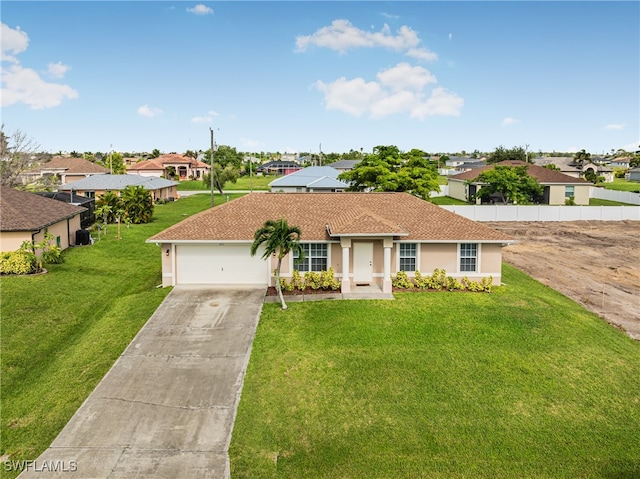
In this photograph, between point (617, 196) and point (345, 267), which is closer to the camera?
point (345, 267)

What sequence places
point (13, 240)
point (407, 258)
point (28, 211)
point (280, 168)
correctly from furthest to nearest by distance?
point (280, 168)
point (28, 211)
point (13, 240)
point (407, 258)

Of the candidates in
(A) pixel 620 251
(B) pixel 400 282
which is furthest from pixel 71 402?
(A) pixel 620 251

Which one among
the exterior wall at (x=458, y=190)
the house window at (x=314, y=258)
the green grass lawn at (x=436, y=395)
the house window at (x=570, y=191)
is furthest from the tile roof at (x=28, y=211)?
the house window at (x=570, y=191)

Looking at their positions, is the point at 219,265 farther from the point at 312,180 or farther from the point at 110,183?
the point at 312,180

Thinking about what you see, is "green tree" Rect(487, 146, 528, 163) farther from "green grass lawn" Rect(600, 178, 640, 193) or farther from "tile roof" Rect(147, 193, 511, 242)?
"tile roof" Rect(147, 193, 511, 242)

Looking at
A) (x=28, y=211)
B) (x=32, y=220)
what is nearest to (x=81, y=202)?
(x=28, y=211)

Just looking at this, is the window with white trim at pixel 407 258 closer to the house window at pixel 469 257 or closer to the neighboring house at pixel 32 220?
the house window at pixel 469 257
